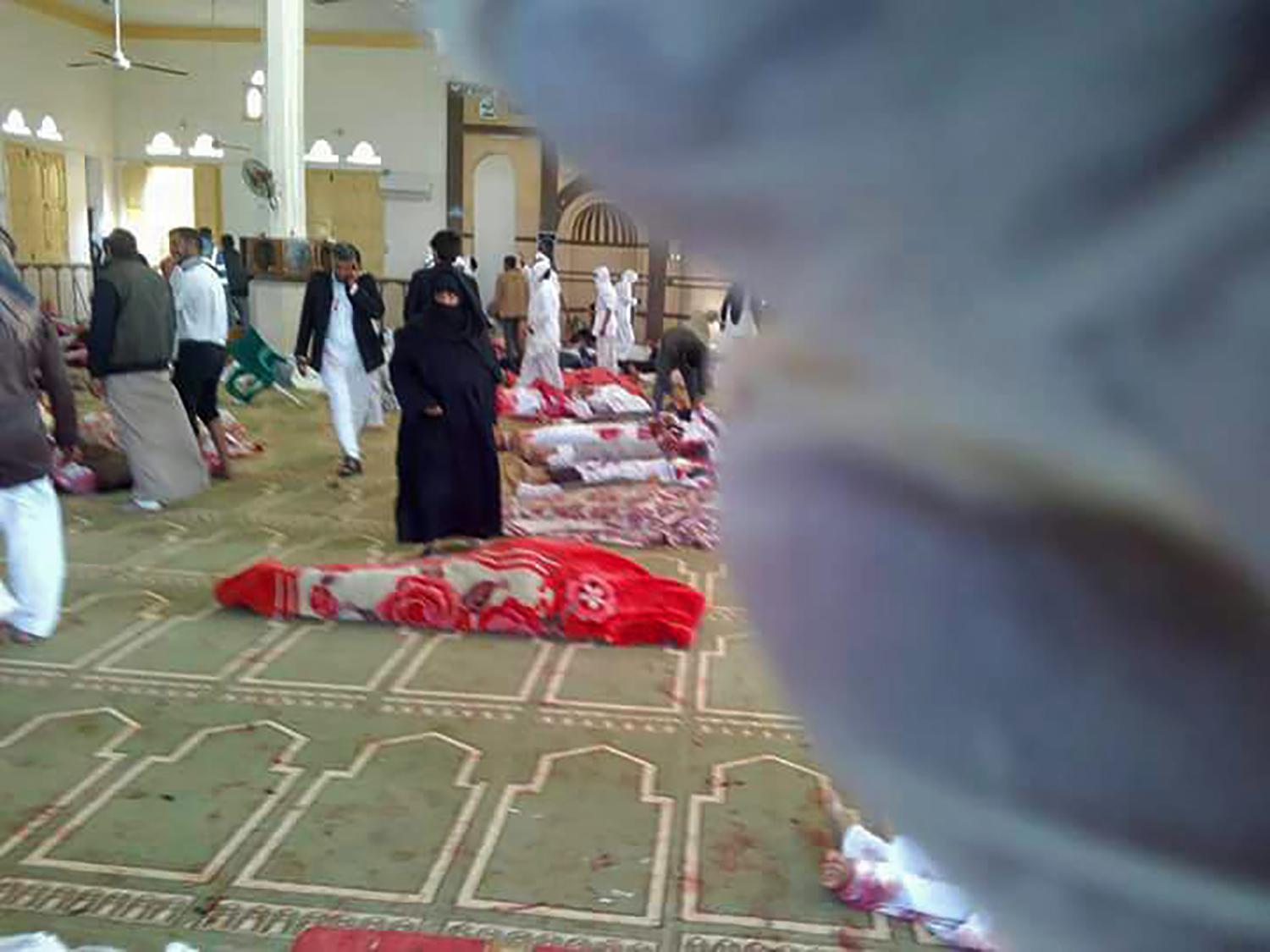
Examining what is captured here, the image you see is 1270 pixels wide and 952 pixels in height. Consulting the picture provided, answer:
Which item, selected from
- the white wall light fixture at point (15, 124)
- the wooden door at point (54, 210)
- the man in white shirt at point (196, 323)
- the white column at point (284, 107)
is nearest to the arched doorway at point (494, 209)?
the white column at point (284, 107)

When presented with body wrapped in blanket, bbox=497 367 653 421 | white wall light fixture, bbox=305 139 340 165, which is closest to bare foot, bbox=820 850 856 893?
body wrapped in blanket, bbox=497 367 653 421

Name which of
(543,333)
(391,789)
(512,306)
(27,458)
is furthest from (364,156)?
(391,789)

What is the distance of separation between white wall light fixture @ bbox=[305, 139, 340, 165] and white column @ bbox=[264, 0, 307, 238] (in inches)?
194

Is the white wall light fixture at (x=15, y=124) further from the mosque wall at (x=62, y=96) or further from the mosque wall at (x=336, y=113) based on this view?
the mosque wall at (x=336, y=113)

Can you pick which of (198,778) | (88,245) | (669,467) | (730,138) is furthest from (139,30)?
(730,138)

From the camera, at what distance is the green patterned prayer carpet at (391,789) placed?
1.95 metres

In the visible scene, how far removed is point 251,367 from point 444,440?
16.5 feet

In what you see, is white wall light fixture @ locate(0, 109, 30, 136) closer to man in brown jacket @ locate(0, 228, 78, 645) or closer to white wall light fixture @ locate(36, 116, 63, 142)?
white wall light fixture @ locate(36, 116, 63, 142)

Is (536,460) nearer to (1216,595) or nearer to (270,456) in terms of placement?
(270,456)

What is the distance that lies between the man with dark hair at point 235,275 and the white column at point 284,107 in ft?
3.39

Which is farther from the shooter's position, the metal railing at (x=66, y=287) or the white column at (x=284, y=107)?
the metal railing at (x=66, y=287)

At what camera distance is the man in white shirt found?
17.4 feet

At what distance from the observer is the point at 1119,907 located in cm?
37

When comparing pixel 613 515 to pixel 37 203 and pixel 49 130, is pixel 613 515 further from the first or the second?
pixel 49 130
